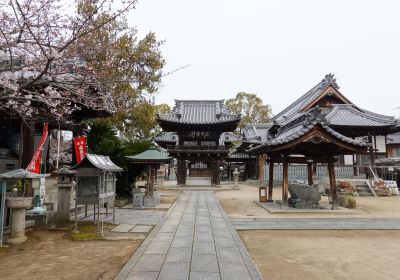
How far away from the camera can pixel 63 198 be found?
9.08 m

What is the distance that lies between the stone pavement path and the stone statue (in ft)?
15.5

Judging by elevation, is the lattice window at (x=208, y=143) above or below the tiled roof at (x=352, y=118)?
below

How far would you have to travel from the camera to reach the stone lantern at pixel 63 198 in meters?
8.98

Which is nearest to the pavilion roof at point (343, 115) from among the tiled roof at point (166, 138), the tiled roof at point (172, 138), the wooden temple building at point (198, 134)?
the wooden temple building at point (198, 134)

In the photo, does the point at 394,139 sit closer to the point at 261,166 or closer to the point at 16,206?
the point at 261,166

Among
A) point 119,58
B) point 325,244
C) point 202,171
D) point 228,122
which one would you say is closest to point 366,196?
point 228,122

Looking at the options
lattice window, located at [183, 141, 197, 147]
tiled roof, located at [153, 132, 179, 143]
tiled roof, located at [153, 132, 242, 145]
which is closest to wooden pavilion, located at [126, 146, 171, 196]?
lattice window, located at [183, 141, 197, 147]

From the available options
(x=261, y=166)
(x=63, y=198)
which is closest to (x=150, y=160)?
(x=63, y=198)

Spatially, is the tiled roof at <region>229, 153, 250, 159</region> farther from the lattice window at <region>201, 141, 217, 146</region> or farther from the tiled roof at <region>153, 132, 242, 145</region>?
the lattice window at <region>201, 141, 217, 146</region>

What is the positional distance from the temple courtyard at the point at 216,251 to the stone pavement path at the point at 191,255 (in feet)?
0.06

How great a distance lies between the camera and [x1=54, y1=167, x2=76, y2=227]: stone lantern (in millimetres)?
8984

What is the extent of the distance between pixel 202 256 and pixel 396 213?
1077 cm

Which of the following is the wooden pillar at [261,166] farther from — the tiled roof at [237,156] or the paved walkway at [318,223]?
the paved walkway at [318,223]

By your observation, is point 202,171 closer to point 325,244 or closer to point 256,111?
point 256,111
